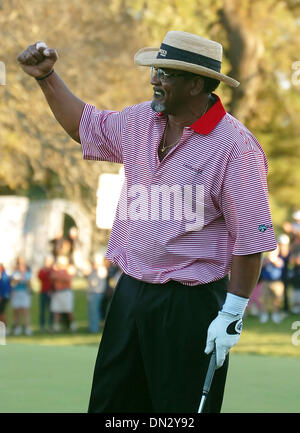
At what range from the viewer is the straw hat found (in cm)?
398

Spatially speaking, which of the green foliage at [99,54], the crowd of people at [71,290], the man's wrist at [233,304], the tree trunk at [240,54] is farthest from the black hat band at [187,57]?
the tree trunk at [240,54]

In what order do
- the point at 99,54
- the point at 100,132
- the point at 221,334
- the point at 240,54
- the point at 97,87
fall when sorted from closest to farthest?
the point at 221,334, the point at 100,132, the point at 97,87, the point at 99,54, the point at 240,54

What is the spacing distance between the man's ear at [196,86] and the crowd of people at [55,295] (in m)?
12.6

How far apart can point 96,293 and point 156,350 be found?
43.3ft

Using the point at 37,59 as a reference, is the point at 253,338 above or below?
below

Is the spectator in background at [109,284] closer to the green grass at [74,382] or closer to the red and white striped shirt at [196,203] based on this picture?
the green grass at [74,382]

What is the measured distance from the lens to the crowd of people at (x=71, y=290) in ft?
54.9

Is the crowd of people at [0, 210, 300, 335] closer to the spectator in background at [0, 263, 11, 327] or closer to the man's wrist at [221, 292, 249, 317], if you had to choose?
the spectator in background at [0, 263, 11, 327]

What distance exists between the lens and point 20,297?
54.4 ft

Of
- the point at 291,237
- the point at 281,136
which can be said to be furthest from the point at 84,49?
the point at 281,136

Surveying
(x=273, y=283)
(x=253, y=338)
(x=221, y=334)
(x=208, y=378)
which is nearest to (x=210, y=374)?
(x=208, y=378)

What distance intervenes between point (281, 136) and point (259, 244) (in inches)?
1243

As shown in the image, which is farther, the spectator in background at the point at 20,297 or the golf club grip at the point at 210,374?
the spectator in background at the point at 20,297
